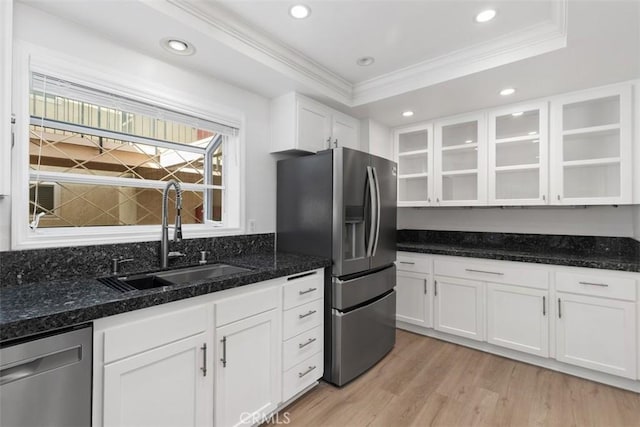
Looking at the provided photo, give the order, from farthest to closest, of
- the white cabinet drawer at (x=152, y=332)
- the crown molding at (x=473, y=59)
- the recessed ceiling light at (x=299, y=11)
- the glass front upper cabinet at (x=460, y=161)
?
1. the glass front upper cabinet at (x=460, y=161)
2. the crown molding at (x=473, y=59)
3. the recessed ceiling light at (x=299, y=11)
4. the white cabinet drawer at (x=152, y=332)

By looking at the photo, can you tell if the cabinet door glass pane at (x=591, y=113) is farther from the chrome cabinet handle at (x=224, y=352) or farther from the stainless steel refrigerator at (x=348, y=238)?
the chrome cabinet handle at (x=224, y=352)

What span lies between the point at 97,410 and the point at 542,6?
9.55 ft

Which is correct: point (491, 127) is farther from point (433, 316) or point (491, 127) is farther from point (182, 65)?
point (182, 65)

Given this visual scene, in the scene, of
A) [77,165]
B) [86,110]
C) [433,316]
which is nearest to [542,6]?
[433,316]

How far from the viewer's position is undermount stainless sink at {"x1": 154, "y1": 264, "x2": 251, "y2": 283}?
184cm

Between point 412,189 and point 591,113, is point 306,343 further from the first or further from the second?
point 591,113

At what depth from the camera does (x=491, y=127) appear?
287 centimetres

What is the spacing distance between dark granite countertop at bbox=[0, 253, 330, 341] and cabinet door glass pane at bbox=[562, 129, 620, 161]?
2.68 m

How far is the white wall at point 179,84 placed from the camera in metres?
1.52

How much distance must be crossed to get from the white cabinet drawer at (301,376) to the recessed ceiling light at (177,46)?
A: 2.09 metres

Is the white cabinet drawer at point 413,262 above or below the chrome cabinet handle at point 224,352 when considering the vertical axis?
above

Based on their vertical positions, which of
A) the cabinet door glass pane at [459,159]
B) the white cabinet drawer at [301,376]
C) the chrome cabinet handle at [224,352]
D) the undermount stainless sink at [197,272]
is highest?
the cabinet door glass pane at [459,159]

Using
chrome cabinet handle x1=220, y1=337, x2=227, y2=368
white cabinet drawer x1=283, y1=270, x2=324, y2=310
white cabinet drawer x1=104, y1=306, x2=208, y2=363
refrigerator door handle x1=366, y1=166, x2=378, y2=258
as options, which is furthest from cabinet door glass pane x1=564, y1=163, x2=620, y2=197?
white cabinet drawer x1=104, y1=306, x2=208, y2=363

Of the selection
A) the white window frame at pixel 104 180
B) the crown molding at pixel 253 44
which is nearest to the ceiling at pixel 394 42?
the crown molding at pixel 253 44
